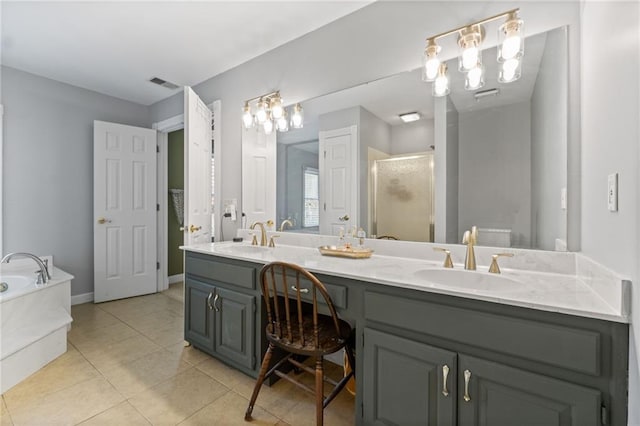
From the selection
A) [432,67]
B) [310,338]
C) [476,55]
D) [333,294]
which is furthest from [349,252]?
[476,55]

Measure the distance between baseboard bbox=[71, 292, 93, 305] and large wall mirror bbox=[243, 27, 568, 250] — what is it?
304 centimetres

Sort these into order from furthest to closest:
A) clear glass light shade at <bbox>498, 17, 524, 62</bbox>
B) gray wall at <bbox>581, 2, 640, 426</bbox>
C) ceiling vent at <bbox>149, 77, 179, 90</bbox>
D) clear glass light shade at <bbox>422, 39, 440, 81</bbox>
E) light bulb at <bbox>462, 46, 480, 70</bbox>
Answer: ceiling vent at <bbox>149, 77, 179, 90</bbox> < clear glass light shade at <bbox>422, 39, 440, 81</bbox> < light bulb at <bbox>462, 46, 480, 70</bbox> < clear glass light shade at <bbox>498, 17, 524, 62</bbox> < gray wall at <bbox>581, 2, 640, 426</bbox>

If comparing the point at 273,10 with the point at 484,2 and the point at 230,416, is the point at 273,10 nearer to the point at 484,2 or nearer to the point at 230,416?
the point at 484,2

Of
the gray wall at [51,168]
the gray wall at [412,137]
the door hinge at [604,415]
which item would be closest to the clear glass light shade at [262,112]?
the gray wall at [412,137]

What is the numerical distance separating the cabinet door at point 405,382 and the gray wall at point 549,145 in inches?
32.7

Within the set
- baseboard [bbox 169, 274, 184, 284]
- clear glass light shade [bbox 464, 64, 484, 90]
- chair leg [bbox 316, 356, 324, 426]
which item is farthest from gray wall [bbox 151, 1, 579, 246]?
baseboard [bbox 169, 274, 184, 284]

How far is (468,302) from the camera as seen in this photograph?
1080mm

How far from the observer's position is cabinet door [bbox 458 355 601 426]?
899 millimetres

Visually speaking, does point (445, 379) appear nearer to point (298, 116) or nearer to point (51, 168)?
point (298, 116)

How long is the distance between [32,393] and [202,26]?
8.80ft

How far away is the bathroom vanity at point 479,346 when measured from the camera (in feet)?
2.91

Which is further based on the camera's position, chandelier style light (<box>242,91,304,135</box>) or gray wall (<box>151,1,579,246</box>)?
chandelier style light (<box>242,91,304,135</box>)

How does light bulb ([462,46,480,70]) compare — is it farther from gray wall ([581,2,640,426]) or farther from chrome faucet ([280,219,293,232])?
chrome faucet ([280,219,293,232])

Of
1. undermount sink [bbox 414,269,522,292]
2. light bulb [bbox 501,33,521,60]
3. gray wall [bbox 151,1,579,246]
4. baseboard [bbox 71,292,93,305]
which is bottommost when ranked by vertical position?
baseboard [bbox 71,292,93,305]
